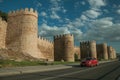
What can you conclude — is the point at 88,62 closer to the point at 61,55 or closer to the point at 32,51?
the point at 32,51

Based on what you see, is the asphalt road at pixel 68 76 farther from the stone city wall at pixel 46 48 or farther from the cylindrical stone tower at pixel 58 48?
the cylindrical stone tower at pixel 58 48

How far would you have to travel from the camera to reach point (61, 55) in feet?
161

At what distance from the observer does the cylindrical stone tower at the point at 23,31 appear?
33812 mm

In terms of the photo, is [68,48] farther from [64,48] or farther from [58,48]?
[58,48]

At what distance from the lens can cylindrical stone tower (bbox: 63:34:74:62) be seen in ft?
157

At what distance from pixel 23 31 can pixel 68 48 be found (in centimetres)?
1674

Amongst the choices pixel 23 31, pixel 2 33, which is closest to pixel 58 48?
pixel 23 31

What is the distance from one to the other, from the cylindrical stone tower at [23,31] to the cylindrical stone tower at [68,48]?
1366 centimetres

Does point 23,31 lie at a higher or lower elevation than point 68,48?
higher

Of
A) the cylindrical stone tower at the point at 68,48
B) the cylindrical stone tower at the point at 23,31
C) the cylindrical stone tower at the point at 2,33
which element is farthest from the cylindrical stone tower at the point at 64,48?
the cylindrical stone tower at the point at 2,33

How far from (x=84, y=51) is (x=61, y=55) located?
26413 millimetres

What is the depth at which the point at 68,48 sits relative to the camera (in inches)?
1898

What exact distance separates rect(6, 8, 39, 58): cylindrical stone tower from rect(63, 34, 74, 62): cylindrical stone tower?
44.8ft

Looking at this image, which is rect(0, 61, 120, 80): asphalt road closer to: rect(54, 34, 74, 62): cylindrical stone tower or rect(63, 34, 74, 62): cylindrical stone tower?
rect(63, 34, 74, 62): cylindrical stone tower
